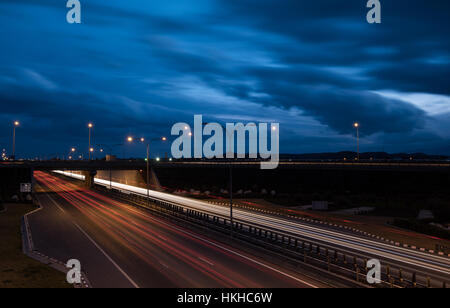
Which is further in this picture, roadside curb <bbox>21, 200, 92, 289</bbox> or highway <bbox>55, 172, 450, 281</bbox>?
highway <bbox>55, 172, 450, 281</bbox>

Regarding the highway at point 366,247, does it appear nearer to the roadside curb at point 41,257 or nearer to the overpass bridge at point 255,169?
the roadside curb at point 41,257

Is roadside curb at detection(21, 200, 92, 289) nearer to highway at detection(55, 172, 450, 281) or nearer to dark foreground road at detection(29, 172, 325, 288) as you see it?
dark foreground road at detection(29, 172, 325, 288)

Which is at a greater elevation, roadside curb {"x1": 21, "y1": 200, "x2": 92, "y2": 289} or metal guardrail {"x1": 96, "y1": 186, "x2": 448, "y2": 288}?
metal guardrail {"x1": 96, "y1": 186, "x2": 448, "y2": 288}

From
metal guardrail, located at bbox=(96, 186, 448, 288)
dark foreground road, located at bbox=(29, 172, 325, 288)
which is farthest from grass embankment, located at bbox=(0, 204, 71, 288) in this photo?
metal guardrail, located at bbox=(96, 186, 448, 288)

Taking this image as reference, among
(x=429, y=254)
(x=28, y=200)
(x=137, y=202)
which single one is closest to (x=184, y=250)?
(x=429, y=254)

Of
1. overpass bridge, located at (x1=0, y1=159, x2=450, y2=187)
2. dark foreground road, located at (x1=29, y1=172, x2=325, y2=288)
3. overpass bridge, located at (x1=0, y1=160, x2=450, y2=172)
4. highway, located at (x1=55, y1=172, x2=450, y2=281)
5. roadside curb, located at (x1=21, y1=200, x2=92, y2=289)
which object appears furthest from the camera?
overpass bridge, located at (x1=0, y1=159, x2=450, y2=187)

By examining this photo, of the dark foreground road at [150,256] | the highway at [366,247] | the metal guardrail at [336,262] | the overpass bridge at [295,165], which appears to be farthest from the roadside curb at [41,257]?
the overpass bridge at [295,165]

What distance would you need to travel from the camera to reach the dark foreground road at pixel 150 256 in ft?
66.8

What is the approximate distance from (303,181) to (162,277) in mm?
103435

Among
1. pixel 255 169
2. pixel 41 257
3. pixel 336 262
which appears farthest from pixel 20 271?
pixel 255 169

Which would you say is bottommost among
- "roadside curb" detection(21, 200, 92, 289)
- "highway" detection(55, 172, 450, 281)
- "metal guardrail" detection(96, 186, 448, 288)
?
"highway" detection(55, 172, 450, 281)

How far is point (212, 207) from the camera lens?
61.8 meters

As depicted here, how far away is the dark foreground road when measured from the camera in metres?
20.4

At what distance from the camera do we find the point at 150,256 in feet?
86.0
